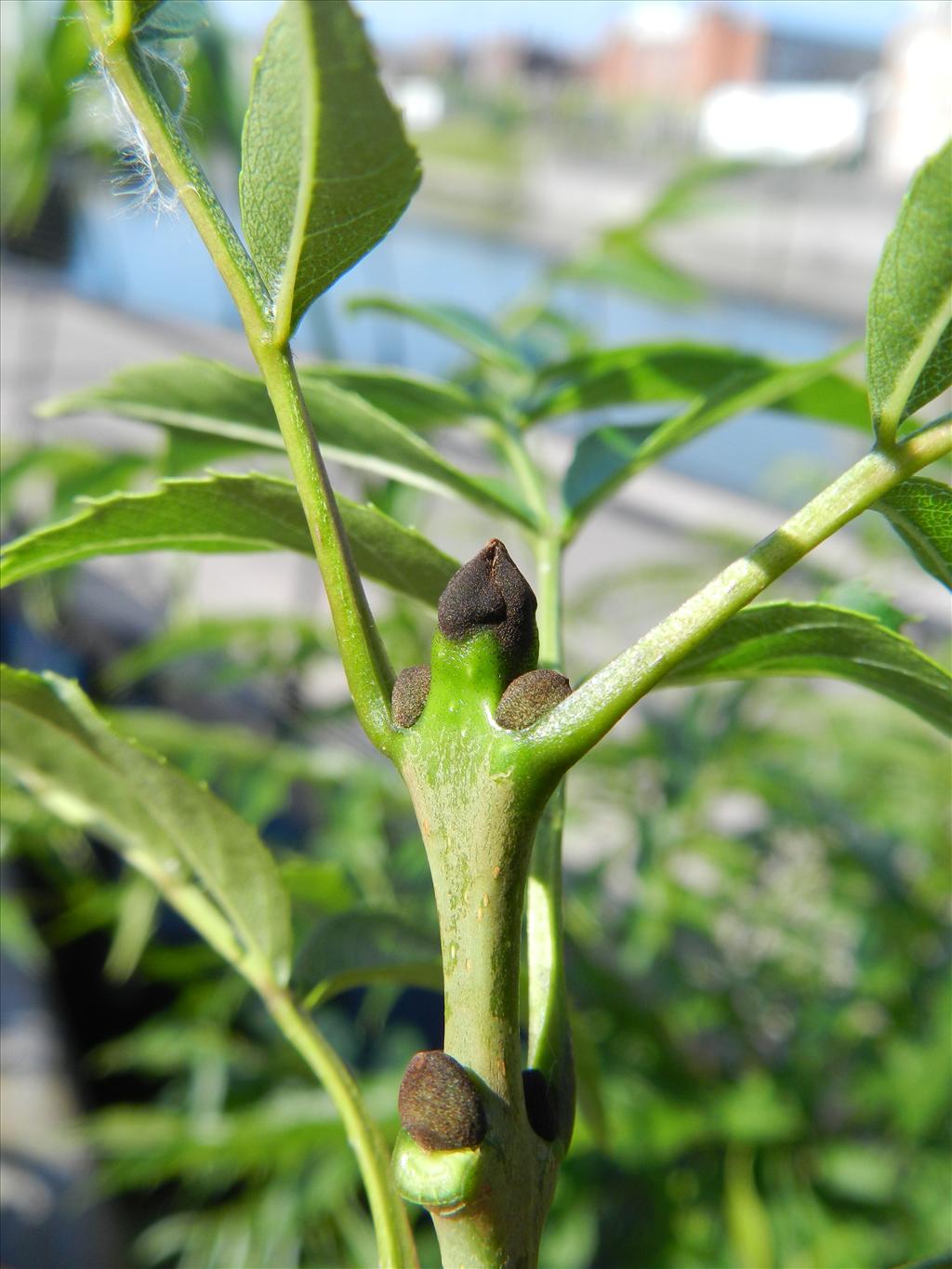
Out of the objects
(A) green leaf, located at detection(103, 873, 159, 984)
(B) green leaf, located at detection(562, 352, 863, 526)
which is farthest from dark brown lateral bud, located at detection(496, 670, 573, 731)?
(A) green leaf, located at detection(103, 873, 159, 984)

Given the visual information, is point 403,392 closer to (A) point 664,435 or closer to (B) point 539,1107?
(A) point 664,435

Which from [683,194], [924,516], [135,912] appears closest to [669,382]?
[924,516]

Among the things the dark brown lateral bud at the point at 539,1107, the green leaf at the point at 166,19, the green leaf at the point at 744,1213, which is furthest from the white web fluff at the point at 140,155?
the green leaf at the point at 744,1213

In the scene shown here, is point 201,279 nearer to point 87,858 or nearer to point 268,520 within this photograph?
point 87,858

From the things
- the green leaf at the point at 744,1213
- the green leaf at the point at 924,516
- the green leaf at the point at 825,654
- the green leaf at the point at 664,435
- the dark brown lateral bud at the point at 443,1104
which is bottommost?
the green leaf at the point at 744,1213

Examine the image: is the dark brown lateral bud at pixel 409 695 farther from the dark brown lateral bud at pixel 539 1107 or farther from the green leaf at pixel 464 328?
the green leaf at pixel 464 328

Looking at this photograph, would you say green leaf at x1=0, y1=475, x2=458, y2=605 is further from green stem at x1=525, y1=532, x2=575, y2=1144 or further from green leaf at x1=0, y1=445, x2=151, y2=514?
green leaf at x1=0, y1=445, x2=151, y2=514

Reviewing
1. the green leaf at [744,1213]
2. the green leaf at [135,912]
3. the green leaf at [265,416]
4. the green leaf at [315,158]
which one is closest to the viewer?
the green leaf at [315,158]
